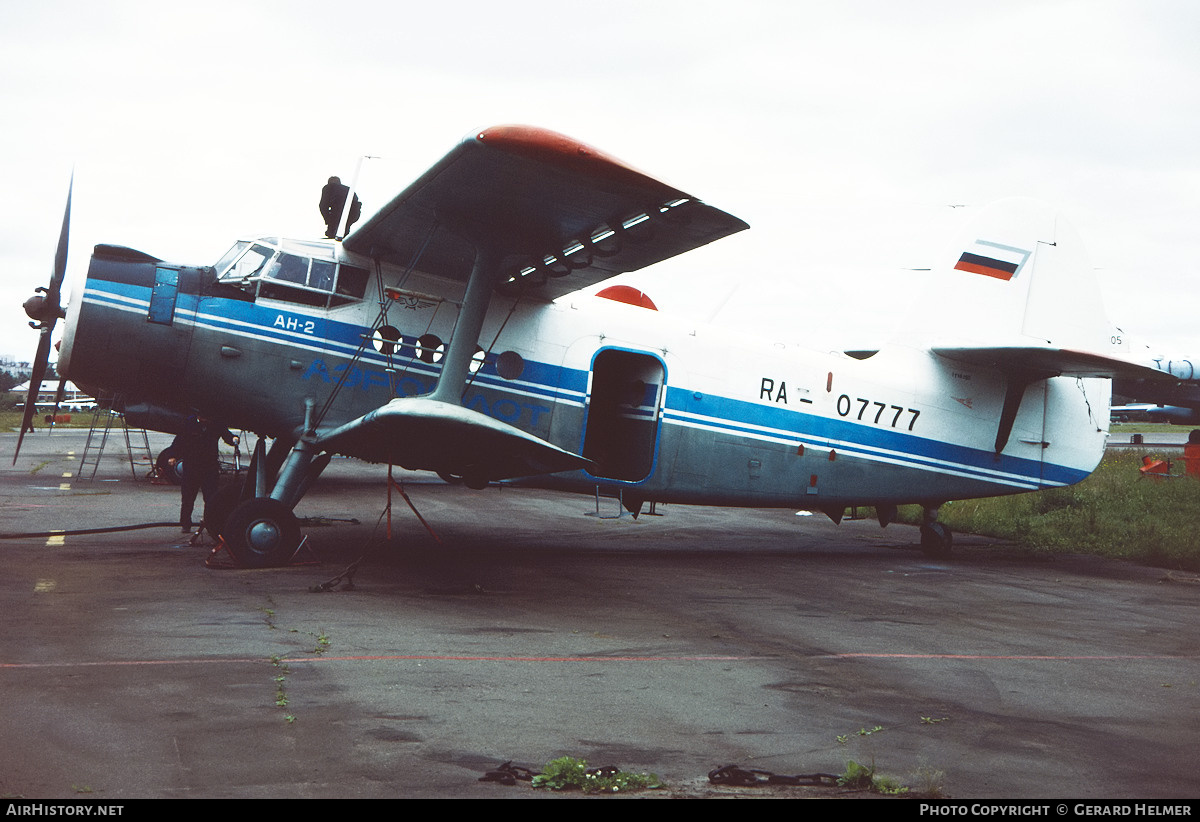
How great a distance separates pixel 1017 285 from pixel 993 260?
0.45m

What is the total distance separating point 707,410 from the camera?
11.5 metres

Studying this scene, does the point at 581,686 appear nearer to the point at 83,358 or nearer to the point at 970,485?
the point at 83,358

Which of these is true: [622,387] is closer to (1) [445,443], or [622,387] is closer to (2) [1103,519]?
(1) [445,443]

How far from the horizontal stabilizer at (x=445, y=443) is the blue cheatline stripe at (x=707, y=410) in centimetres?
101

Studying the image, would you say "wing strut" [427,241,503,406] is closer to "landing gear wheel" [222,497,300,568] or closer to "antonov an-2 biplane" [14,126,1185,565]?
"antonov an-2 biplane" [14,126,1185,565]

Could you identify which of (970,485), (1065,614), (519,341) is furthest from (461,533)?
(1065,614)

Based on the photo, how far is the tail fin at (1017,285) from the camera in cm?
1287

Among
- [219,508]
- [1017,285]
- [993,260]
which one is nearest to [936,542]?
[1017,285]

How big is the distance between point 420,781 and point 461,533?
9.83m

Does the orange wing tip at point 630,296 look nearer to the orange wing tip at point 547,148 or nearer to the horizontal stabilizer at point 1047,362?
the horizontal stabilizer at point 1047,362

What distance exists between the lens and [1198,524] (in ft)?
51.1

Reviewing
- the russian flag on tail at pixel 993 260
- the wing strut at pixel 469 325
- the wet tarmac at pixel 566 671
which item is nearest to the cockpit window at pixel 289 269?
the wing strut at pixel 469 325

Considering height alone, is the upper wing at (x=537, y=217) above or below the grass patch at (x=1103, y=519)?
above

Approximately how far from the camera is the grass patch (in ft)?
44.7
